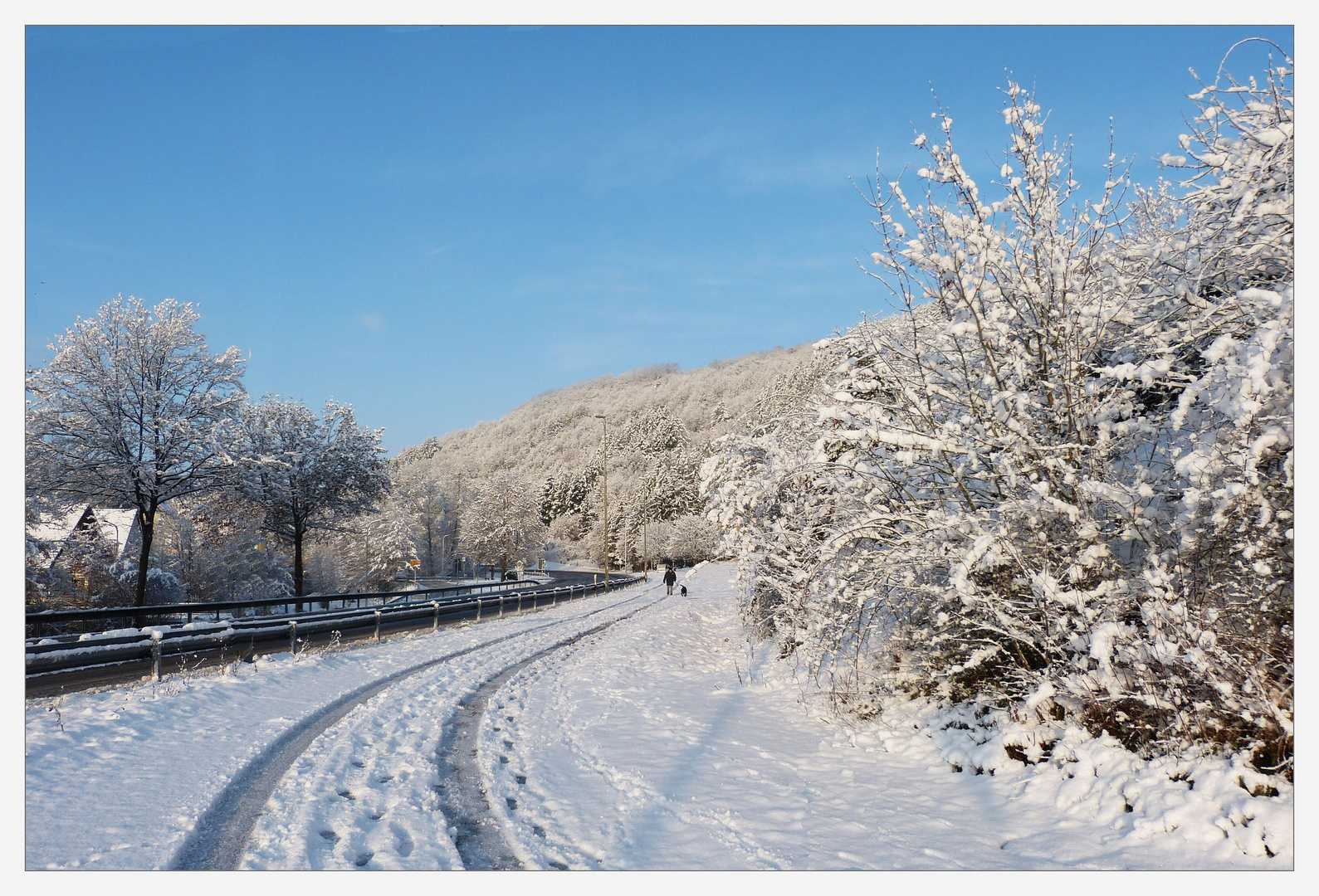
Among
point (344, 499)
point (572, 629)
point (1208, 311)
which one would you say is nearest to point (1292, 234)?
point (1208, 311)

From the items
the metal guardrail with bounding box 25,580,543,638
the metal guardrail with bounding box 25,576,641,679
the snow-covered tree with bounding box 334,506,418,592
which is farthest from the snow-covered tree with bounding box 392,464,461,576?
the metal guardrail with bounding box 25,576,641,679

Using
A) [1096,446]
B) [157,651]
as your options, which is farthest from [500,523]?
[1096,446]

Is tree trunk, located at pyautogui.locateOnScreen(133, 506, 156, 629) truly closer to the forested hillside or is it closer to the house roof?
the house roof

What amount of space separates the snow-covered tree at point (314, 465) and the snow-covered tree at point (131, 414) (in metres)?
5.22

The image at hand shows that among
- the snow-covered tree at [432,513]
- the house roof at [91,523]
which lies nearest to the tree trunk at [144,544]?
the house roof at [91,523]

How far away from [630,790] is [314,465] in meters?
26.0

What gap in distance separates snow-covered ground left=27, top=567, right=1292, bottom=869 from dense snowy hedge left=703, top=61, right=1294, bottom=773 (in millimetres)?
606

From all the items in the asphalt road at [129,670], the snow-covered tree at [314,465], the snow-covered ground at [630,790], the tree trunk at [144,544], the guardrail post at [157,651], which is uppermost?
the snow-covered tree at [314,465]

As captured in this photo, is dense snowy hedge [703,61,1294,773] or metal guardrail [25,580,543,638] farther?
metal guardrail [25,580,543,638]

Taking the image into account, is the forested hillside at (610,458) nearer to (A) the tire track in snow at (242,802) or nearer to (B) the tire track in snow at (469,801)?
(B) the tire track in snow at (469,801)

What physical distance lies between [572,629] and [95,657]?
11648mm

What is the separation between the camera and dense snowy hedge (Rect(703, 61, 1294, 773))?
4.37 meters

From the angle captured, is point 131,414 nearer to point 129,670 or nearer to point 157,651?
point 129,670

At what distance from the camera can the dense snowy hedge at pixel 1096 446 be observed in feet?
14.3
